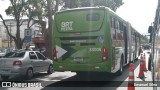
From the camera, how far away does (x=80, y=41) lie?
11820mm

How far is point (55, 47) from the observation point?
12.2 metres

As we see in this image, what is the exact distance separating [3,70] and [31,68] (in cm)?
140

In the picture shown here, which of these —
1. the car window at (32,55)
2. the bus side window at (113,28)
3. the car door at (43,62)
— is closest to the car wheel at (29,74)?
the car window at (32,55)

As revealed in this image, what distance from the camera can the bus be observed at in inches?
450

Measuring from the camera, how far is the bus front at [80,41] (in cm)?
1144

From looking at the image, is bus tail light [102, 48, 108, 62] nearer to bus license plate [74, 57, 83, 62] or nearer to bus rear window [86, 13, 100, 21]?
bus license plate [74, 57, 83, 62]

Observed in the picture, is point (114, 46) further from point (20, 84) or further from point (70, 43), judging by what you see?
point (20, 84)

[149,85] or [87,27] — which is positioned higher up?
[87,27]

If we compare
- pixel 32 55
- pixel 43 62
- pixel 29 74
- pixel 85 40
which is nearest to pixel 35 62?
pixel 32 55

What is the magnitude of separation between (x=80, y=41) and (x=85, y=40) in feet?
0.75

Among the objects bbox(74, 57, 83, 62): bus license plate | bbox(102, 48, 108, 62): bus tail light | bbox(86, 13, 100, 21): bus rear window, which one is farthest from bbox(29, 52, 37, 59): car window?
bbox(102, 48, 108, 62): bus tail light

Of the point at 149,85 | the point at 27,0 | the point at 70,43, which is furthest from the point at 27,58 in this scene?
the point at 27,0

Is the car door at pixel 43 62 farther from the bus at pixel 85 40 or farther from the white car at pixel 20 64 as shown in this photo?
the bus at pixel 85 40

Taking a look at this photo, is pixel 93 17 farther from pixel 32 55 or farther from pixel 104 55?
pixel 32 55
